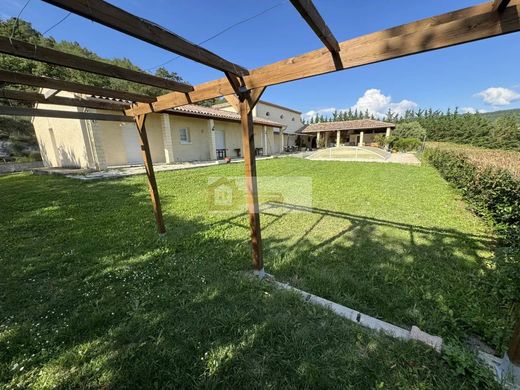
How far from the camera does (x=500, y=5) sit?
4.37 feet

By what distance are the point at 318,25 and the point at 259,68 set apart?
95cm

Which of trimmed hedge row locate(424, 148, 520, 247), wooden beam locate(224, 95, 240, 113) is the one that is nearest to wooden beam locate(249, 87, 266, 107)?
wooden beam locate(224, 95, 240, 113)

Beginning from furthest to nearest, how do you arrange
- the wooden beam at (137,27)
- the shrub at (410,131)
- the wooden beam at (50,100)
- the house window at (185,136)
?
1. the shrub at (410,131)
2. the house window at (185,136)
3. the wooden beam at (50,100)
4. the wooden beam at (137,27)

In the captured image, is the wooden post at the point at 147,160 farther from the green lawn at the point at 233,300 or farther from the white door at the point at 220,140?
the white door at the point at 220,140

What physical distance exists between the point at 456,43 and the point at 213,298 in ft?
10.2

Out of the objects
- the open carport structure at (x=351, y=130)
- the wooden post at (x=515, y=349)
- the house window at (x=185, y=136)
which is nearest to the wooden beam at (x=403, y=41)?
the wooden post at (x=515, y=349)

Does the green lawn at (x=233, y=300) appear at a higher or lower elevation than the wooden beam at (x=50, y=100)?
lower

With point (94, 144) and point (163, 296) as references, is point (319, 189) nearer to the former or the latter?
point (163, 296)

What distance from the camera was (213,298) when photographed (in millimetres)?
2504

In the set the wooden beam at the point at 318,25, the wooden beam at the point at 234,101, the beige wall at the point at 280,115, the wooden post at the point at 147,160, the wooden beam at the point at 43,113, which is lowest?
the wooden post at the point at 147,160

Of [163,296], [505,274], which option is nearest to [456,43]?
[505,274]

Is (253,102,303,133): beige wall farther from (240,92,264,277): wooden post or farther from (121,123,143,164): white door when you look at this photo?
(240,92,264,277): wooden post

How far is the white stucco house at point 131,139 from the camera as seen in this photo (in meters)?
10.5

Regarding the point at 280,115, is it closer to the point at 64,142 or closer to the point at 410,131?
the point at 410,131
